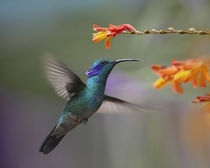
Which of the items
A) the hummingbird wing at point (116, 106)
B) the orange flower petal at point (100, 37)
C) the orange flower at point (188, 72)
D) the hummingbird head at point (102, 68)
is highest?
the orange flower petal at point (100, 37)

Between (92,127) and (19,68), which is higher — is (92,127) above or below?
below

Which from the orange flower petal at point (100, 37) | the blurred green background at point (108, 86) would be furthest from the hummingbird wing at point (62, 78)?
the blurred green background at point (108, 86)

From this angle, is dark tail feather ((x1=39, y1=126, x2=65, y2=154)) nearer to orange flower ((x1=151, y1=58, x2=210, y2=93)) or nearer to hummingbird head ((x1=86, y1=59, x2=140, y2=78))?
hummingbird head ((x1=86, y1=59, x2=140, y2=78))

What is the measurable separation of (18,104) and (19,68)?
52 centimetres

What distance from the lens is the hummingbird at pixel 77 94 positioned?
0.96m

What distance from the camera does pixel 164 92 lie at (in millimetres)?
1832

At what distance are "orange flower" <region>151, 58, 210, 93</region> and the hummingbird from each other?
115 mm

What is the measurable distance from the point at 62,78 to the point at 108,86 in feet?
3.38

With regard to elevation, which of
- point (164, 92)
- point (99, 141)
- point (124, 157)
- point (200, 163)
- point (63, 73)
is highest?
point (63, 73)

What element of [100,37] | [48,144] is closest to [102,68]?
[100,37]

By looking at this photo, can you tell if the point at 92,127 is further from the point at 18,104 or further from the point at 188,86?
the point at 188,86

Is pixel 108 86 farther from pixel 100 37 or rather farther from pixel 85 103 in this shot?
pixel 100 37

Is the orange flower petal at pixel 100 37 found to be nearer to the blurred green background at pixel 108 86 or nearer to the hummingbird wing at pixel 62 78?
the hummingbird wing at pixel 62 78

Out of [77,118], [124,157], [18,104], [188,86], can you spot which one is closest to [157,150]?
[124,157]
